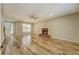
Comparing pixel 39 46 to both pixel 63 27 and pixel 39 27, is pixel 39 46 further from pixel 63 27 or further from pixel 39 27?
pixel 63 27

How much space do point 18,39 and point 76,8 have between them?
3.47ft

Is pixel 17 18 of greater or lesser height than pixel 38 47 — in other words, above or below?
above

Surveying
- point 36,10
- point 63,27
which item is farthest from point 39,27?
point 63,27

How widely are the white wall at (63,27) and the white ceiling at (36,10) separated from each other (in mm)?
94

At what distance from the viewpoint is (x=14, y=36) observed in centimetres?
196

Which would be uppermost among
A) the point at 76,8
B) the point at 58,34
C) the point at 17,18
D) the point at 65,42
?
the point at 76,8

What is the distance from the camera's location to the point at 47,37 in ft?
6.58

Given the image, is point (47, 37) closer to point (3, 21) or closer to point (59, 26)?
point (59, 26)

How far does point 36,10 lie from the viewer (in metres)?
1.99

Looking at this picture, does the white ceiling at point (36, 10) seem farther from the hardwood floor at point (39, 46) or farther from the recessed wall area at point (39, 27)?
the hardwood floor at point (39, 46)

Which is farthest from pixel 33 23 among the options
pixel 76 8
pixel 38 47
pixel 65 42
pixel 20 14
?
pixel 76 8

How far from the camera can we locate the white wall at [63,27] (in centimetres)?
196

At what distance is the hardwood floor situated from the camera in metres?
1.95

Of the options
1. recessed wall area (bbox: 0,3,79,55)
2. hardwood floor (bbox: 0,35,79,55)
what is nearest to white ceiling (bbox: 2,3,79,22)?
recessed wall area (bbox: 0,3,79,55)
